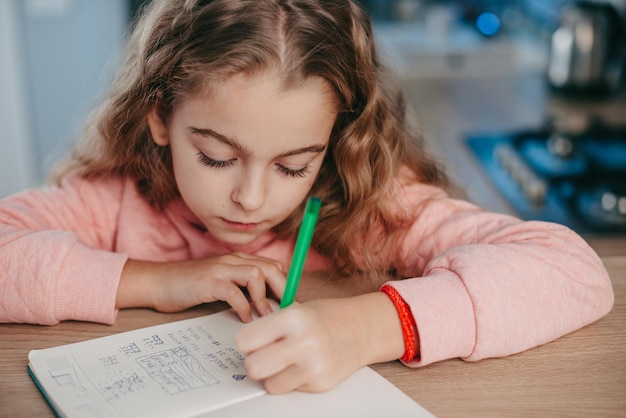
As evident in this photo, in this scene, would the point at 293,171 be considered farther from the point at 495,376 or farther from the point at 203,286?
the point at 495,376

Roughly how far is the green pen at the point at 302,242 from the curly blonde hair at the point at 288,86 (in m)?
0.21

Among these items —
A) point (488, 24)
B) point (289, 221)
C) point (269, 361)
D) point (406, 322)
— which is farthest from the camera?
point (488, 24)

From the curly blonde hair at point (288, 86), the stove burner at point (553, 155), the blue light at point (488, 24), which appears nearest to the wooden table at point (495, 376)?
the curly blonde hair at point (288, 86)

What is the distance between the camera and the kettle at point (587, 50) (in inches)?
82.7

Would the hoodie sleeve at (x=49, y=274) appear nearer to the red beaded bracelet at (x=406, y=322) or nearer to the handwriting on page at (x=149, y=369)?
the handwriting on page at (x=149, y=369)

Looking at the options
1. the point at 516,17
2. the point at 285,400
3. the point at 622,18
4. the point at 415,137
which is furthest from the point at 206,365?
the point at 516,17

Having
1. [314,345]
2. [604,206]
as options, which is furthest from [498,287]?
[604,206]

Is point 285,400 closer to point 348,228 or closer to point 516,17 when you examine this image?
point 348,228

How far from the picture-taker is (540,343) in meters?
0.84

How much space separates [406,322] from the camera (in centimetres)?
81

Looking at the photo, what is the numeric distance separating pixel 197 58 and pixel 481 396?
1.68 feet

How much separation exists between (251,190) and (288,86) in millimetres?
131

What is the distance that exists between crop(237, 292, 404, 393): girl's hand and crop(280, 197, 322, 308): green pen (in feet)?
0.08

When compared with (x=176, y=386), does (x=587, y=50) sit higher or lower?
higher
